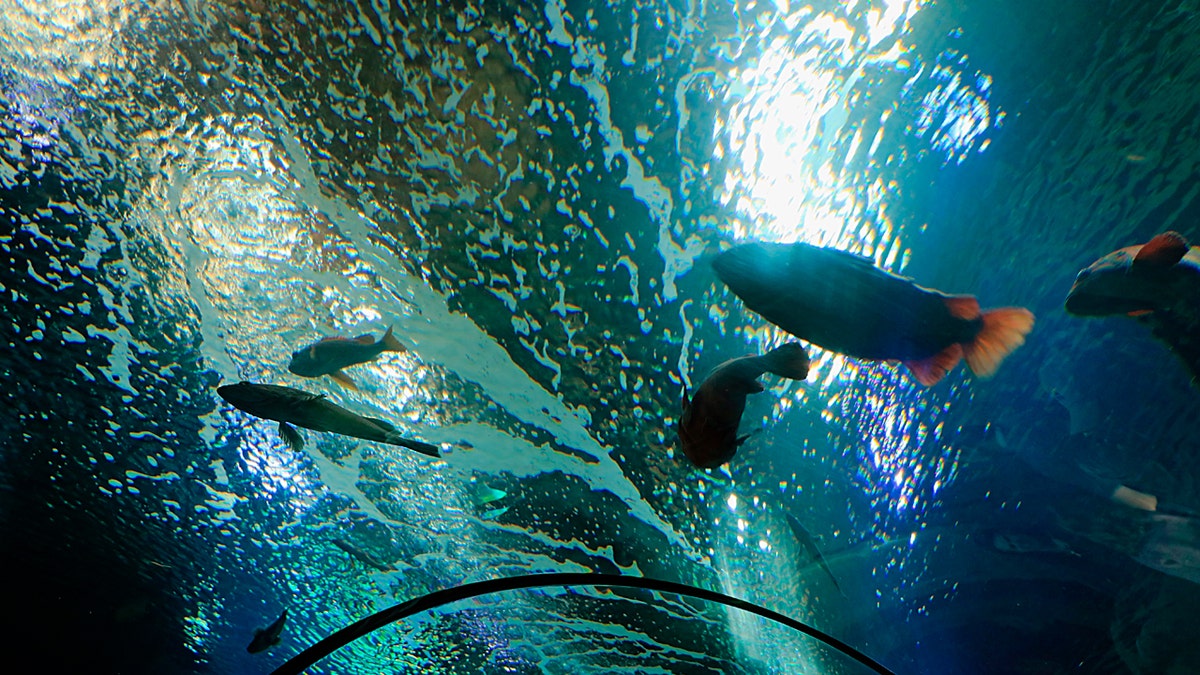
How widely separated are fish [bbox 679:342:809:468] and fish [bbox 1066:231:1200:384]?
54.8 inches

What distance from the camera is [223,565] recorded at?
24.6ft

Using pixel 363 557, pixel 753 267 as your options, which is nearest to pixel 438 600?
pixel 753 267

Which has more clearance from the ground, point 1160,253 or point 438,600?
point 1160,253

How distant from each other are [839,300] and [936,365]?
62cm

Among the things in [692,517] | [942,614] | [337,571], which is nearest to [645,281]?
[692,517]

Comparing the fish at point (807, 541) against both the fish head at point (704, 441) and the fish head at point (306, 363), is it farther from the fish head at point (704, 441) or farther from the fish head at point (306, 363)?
the fish head at point (306, 363)

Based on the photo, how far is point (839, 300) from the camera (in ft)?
4.39

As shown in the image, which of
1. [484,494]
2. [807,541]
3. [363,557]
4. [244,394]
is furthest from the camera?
[363,557]

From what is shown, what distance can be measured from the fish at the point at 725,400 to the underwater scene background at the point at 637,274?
144 mm

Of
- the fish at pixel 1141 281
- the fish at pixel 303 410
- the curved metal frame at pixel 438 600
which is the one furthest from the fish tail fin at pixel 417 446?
the fish at pixel 1141 281

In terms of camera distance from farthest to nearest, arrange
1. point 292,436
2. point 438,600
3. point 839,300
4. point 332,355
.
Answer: point 438,600, point 332,355, point 292,436, point 839,300

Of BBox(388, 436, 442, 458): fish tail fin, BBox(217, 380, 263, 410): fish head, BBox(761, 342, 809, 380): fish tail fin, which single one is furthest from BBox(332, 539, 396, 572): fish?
BBox(761, 342, 809, 380): fish tail fin

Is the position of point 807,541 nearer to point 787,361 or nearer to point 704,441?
point 704,441

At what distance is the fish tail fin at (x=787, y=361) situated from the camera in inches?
57.1
